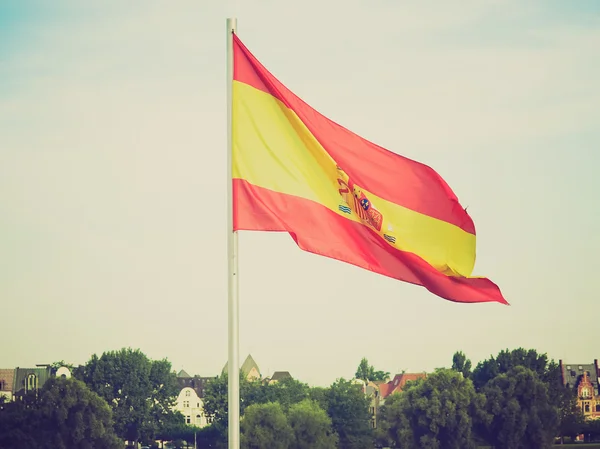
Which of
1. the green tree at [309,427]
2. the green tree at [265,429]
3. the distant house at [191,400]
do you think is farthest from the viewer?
the distant house at [191,400]

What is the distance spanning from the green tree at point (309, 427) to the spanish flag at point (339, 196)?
87.7m

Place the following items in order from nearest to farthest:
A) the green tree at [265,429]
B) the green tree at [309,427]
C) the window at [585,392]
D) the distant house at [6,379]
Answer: the green tree at [265,429]
the green tree at [309,427]
the distant house at [6,379]
the window at [585,392]

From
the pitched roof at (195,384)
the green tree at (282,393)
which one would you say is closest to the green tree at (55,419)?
the green tree at (282,393)

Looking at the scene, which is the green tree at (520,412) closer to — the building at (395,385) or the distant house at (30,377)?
the building at (395,385)

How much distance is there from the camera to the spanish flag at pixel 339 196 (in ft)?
40.5

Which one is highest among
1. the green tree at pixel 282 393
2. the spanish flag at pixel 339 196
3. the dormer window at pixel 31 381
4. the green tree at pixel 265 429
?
the dormer window at pixel 31 381

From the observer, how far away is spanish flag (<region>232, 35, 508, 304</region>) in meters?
12.4

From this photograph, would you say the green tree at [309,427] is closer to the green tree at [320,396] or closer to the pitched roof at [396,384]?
the green tree at [320,396]

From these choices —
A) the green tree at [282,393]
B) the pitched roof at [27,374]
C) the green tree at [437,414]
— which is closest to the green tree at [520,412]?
the green tree at [437,414]

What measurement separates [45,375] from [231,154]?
119 meters

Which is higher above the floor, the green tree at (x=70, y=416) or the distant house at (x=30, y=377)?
the distant house at (x=30, y=377)

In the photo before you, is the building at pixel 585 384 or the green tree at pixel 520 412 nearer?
the green tree at pixel 520 412

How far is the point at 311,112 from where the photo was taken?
42.5 ft

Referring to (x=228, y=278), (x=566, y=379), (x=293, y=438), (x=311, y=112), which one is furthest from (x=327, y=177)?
(x=566, y=379)
